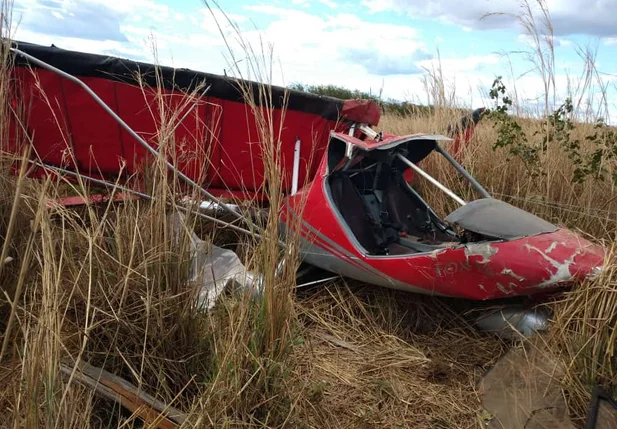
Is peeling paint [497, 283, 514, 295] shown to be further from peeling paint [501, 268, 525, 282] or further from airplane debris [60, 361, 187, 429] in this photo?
airplane debris [60, 361, 187, 429]

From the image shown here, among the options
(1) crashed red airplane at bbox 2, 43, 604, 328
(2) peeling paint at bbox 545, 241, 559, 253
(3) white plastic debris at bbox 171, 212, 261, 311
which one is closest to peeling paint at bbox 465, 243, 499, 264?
(1) crashed red airplane at bbox 2, 43, 604, 328

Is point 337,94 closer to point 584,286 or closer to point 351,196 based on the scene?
point 351,196

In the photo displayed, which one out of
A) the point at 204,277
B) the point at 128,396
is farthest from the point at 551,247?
the point at 128,396

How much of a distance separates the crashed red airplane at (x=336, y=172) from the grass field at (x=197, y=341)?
0.37m

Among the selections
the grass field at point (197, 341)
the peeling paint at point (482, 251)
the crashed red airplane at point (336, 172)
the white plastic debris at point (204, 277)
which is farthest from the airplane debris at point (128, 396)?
the peeling paint at point (482, 251)

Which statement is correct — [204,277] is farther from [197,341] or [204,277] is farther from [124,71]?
[124,71]

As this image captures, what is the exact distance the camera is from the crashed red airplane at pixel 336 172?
10.0 feet

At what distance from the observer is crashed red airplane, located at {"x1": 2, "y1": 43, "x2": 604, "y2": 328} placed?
305cm

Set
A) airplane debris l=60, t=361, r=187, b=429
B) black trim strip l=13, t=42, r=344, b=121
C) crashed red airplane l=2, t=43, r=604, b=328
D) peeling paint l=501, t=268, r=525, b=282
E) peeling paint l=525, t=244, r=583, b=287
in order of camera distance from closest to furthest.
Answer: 1. airplane debris l=60, t=361, r=187, b=429
2. peeling paint l=525, t=244, r=583, b=287
3. peeling paint l=501, t=268, r=525, b=282
4. crashed red airplane l=2, t=43, r=604, b=328
5. black trim strip l=13, t=42, r=344, b=121

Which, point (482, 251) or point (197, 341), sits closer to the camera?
point (197, 341)

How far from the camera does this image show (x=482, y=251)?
119 inches

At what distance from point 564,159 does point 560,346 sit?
7.96 ft

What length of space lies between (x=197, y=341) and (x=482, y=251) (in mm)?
1579

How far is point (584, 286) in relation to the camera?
2.70m
